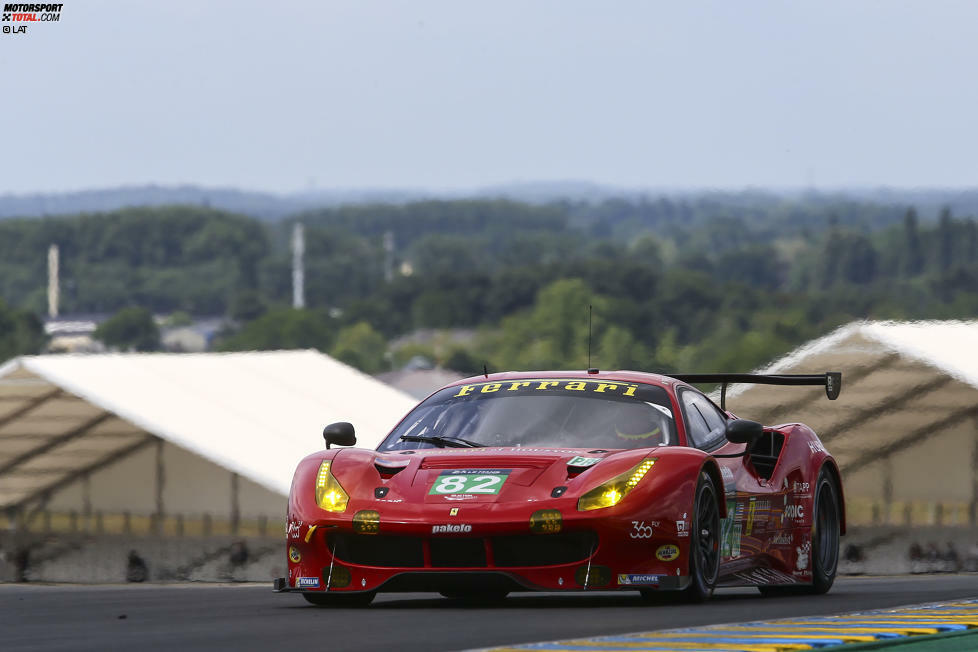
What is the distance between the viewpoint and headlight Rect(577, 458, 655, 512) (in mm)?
7680

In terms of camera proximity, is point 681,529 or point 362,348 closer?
point 681,529

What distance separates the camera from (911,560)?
17.4 meters

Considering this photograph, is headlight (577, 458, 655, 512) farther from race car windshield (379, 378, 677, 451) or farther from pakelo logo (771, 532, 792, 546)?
pakelo logo (771, 532, 792, 546)

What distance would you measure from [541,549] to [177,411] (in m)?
19.2

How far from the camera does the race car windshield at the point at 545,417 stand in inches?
338

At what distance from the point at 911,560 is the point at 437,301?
136066 mm

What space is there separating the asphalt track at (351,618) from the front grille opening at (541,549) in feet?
0.70

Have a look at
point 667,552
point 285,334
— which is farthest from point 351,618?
point 285,334

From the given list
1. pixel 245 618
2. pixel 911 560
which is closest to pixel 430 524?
pixel 245 618

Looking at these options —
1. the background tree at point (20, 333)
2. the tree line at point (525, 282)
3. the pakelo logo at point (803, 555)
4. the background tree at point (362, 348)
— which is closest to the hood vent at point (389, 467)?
the pakelo logo at point (803, 555)

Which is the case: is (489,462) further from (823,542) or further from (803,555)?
(823,542)

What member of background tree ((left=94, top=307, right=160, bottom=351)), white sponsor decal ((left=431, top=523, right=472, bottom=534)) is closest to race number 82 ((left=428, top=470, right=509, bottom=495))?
white sponsor decal ((left=431, top=523, right=472, bottom=534))

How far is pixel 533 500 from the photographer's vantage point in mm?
7637

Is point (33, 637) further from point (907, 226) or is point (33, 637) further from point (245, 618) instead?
point (907, 226)
